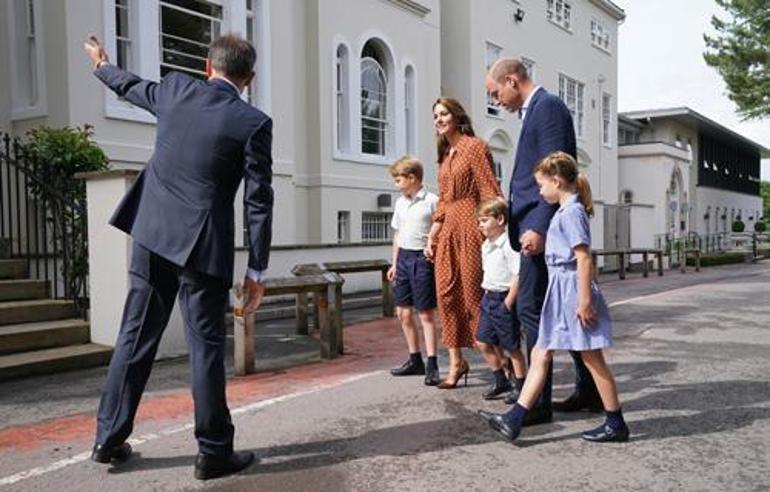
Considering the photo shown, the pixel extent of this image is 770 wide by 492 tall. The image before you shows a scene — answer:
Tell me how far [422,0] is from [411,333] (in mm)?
14258

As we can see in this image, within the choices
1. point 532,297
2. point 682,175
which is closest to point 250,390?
point 532,297

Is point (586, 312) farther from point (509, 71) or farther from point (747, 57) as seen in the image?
point (747, 57)

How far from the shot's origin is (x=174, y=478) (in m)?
3.77

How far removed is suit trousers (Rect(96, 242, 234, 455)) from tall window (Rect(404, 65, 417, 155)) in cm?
1431

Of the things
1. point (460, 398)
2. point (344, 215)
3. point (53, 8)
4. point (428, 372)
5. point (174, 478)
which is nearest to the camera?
point (174, 478)

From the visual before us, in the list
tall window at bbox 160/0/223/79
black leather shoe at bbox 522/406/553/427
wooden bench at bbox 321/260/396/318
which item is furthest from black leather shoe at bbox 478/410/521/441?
tall window at bbox 160/0/223/79

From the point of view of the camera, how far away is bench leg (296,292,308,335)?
9086mm

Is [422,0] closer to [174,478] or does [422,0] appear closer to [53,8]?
[53,8]

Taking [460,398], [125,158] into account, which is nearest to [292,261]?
[125,158]

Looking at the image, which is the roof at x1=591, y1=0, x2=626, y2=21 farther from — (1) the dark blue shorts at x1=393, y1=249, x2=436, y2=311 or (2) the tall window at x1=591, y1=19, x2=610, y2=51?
(1) the dark blue shorts at x1=393, y1=249, x2=436, y2=311

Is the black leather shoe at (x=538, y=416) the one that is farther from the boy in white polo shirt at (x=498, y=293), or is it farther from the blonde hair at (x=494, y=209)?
the blonde hair at (x=494, y=209)

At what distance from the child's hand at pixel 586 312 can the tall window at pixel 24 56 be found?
9212mm

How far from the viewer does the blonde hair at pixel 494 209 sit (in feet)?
16.9

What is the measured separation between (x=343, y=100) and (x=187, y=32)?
433cm
